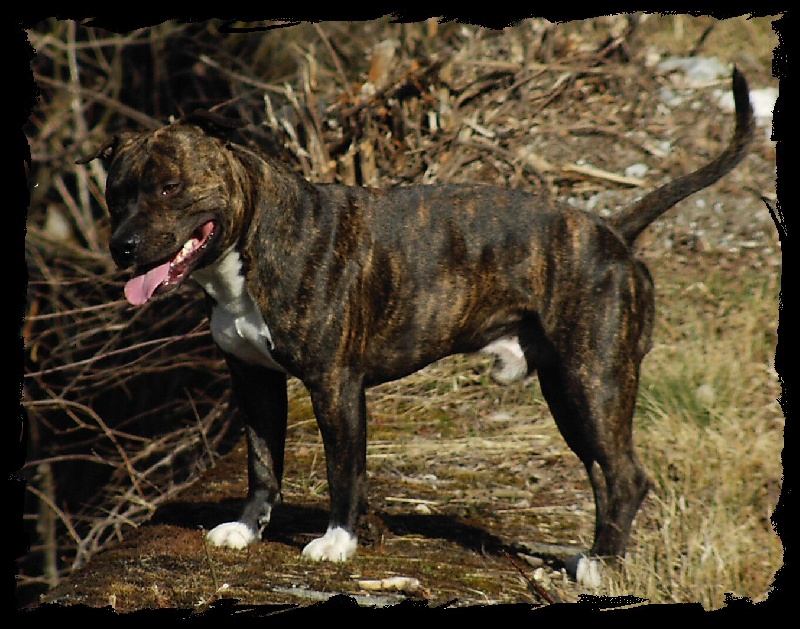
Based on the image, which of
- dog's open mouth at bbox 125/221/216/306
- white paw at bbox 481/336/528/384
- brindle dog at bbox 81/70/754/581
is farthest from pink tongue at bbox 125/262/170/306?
white paw at bbox 481/336/528/384

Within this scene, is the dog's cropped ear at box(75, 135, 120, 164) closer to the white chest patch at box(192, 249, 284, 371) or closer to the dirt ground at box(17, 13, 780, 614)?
the white chest patch at box(192, 249, 284, 371)

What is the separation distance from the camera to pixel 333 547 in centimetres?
431

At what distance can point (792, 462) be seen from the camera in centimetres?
346

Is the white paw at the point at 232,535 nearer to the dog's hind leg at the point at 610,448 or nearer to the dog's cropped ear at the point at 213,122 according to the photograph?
the dog's hind leg at the point at 610,448

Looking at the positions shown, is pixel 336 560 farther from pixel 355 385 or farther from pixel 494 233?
pixel 494 233

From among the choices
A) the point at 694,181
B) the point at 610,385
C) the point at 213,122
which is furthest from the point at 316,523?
the point at 694,181

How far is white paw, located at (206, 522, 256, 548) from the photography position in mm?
4441

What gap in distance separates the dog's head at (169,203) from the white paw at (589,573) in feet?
5.84

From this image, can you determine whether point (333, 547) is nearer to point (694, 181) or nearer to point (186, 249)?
point (186, 249)

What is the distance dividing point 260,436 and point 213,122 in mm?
1258

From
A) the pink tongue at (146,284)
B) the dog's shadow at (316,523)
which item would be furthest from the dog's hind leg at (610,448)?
the pink tongue at (146,284)

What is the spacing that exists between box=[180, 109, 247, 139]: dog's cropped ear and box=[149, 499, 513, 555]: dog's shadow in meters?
1.55

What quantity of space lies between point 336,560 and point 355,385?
64 centimetres

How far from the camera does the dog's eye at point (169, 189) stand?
397cm
